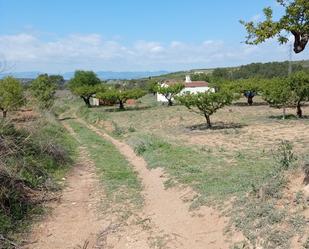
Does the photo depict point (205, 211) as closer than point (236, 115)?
Yes

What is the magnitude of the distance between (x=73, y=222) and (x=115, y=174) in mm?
4226

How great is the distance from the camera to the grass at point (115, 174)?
10203mm

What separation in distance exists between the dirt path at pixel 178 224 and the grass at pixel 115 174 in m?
0.46

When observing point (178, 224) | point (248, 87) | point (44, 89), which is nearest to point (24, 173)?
point (178, 224)

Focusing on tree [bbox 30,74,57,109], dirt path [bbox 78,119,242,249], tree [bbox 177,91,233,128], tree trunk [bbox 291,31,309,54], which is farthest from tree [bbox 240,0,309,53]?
tree [bbox 30,74,57,109]

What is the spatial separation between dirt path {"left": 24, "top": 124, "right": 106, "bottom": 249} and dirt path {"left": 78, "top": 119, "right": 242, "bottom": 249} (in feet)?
2.63

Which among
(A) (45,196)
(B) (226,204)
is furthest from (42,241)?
(B) (226,204)

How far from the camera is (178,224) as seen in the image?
7879 millimetres

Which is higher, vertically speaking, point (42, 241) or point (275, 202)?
point (275, 202)

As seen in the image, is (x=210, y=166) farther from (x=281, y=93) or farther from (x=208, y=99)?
(x=281, y=93)

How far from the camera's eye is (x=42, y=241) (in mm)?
7566

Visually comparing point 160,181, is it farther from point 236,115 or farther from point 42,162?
point 236,115

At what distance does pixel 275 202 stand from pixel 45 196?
5.65m

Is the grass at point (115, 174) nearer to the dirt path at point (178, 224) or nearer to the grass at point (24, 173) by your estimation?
the dirt path at point (178, 224)
